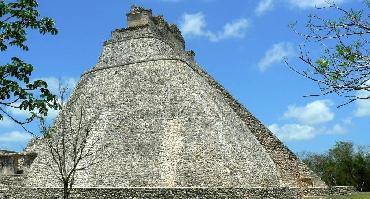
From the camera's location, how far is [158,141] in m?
20.0

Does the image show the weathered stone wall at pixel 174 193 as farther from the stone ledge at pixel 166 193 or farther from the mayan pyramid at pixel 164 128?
the mayan pyramid at pixel 164 128

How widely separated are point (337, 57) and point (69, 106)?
20.0 metres

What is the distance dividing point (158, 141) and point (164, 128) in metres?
0.72

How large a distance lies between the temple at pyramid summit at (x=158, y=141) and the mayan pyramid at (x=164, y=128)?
0.04 m

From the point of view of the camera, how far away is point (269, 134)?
24.5 metres

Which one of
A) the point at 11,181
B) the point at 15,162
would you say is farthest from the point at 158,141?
the point at 15,162

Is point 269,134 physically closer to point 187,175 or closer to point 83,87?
point 187,175

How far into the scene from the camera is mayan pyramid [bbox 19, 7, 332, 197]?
62.5 feet

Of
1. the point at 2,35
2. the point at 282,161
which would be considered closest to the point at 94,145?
the point at 282,161

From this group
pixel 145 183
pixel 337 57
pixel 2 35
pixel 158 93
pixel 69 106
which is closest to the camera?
pixel 337 57

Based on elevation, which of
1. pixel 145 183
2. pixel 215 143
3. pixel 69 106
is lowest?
pixel 145 183

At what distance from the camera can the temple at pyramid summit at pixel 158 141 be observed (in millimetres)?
18531

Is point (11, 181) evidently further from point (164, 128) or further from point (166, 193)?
point (166, 193)

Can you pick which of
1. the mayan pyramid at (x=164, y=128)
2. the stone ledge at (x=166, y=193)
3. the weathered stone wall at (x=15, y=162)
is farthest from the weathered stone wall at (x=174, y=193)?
the weathered stone wall at (x=15, y=162)
